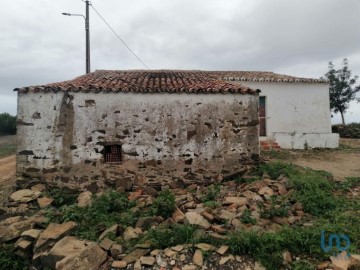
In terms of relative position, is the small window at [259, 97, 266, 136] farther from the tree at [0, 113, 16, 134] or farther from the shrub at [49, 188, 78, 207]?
the tree at [0, 113, 16, 134]

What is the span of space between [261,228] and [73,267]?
128 inches

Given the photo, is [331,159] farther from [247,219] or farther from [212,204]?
[247,219]

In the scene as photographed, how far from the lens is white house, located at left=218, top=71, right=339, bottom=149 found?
1347 centimetres

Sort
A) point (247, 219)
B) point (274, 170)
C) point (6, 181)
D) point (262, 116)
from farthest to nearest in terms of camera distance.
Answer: point (262, 116), point (6, 181), point (274, 170), point (247, 219)

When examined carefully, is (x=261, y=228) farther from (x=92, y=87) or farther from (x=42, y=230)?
(x=92, y=87)

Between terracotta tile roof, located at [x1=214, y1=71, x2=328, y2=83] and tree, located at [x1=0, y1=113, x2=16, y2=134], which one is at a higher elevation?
terracotta tile roof, located at [x1=214, y1=71, x2=328, y2=83]

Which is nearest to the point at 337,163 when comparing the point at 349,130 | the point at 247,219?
the point at 247,219

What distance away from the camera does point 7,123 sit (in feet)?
75.7

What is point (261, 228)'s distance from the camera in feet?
17.4

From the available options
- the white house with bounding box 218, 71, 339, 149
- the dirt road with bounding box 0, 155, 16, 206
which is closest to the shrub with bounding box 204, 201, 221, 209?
the dirt road with bounding box 0, 155, 16, 206

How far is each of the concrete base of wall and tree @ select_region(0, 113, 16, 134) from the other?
20.3 meters

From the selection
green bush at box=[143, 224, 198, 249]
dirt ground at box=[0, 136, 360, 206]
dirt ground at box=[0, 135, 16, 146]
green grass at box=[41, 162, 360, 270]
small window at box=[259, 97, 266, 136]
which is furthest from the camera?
dirt ground at box=[0, 135, 16, 146]

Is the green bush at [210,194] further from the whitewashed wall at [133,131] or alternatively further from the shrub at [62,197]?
the shrub at [62,197]

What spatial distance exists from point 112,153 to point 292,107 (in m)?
9.43
